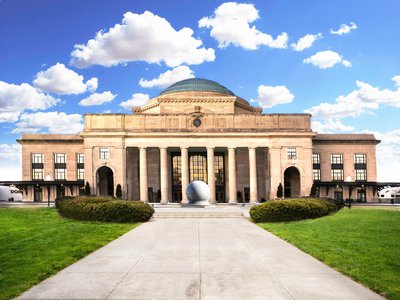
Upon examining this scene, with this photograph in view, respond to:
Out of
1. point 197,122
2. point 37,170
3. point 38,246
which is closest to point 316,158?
point 197,122

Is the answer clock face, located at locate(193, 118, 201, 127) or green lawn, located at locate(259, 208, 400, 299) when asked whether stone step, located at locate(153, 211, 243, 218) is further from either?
clock face, located at locate(193, 118, 201, 127)

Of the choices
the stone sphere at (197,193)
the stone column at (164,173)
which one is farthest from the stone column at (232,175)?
the stone sphere at (197,193)

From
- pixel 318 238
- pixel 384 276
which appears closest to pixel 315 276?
pixel 384 276

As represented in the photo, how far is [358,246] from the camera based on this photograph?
17828mm

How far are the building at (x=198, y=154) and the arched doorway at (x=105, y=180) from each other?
0.19 m

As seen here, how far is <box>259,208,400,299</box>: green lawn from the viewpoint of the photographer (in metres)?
12.0

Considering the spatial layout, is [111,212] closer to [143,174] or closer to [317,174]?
[143,174]

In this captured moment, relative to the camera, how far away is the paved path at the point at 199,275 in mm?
10375

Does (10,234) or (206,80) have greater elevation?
(206,80)

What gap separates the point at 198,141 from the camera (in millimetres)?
63344

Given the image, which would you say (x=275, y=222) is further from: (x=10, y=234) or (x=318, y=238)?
(x=10, y=234)

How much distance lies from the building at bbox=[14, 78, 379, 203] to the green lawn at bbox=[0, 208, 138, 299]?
104 ft

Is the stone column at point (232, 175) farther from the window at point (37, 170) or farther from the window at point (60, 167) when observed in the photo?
the window at point (37, 170)

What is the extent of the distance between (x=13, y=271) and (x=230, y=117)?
53.2 metres
